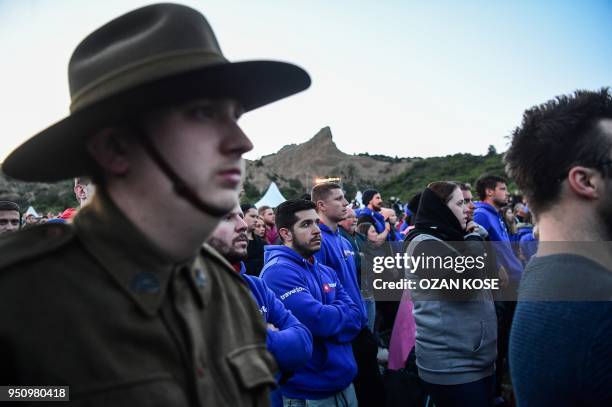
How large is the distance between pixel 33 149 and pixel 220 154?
522 millimetres

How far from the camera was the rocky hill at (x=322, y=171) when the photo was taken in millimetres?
47188

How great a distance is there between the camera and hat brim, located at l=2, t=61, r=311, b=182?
1038mm

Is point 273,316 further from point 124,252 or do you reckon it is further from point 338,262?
point 338,262

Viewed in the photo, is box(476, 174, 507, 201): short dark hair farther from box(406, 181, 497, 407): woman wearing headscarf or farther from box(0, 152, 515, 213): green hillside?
box(0, 152, 515, 213): green hillside

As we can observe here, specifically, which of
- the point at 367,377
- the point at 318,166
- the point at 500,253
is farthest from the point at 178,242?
the point at 318,166

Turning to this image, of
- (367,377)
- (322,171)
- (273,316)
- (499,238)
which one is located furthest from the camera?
(322,171)

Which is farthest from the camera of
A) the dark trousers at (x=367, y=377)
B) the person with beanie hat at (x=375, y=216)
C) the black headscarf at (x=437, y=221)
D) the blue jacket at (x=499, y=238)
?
the person with beanie hat at (x=375, y=216)

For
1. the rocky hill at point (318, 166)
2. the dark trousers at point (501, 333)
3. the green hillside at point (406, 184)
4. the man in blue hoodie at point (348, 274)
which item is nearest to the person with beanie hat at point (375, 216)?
the man in blue hoodie at point (348, 274)

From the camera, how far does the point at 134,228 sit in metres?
1.07

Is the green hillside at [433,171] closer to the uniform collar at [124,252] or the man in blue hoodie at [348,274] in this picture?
A: the man in blue hoodie at [348,274]

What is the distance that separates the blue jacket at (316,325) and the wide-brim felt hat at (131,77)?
2.23 m

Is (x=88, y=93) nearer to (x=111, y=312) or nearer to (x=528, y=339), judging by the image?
(x=111, y=312)

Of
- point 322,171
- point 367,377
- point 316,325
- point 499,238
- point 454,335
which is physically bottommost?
point 322,171

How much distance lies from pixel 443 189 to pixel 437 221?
1.18 ft
